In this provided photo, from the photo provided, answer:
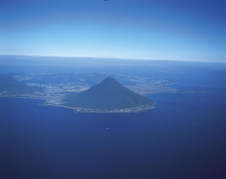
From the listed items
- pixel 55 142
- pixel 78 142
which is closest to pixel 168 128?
pixel 78 142

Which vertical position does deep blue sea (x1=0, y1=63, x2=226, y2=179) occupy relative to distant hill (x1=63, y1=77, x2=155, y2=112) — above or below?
below

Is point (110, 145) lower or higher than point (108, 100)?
lower

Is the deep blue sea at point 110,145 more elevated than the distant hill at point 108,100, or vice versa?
the distant hill at point 108,100

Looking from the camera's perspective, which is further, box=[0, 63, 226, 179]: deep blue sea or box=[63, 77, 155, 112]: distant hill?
box=[63, 77, 155, 112]: distant hill

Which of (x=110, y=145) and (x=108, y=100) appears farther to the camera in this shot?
(x=108, y=100)

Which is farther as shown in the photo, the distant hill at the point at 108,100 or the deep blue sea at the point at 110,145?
the distant hill at the point at 108,100
